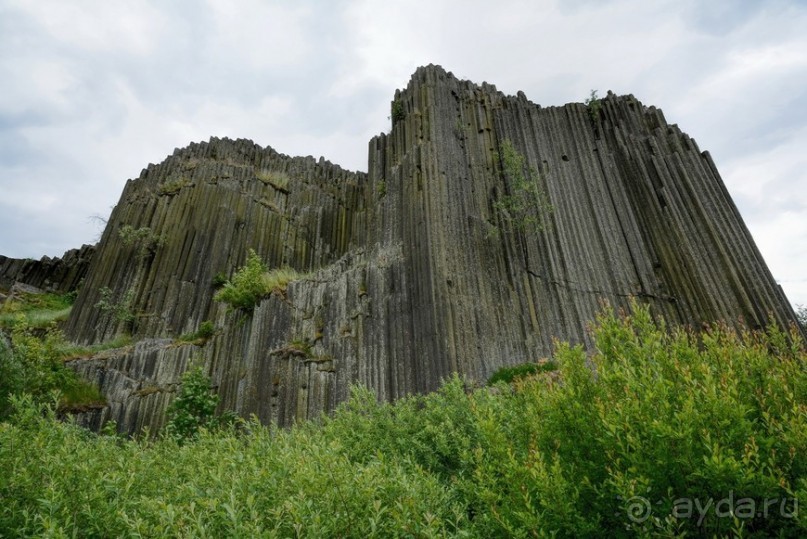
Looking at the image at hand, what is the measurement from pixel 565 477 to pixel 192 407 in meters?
14.2

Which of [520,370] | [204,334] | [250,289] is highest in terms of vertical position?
[250,289]

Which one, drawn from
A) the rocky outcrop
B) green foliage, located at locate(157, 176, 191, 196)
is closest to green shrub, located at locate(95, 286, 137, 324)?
green foliage, located at locate(157, 176, 191, 196)

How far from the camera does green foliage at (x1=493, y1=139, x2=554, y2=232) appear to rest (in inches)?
731

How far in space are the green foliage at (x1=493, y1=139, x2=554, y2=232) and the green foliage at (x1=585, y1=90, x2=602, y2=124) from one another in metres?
5.64

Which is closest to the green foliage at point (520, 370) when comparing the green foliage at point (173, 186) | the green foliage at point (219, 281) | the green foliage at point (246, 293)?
the green foliage at point (246, 293)

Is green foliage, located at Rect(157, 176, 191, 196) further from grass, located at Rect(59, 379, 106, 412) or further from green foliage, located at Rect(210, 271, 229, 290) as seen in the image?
grass, located at Rect(59, 379, 106, 412)

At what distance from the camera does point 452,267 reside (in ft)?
51.5

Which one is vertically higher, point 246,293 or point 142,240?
point 142,240

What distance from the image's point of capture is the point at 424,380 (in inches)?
533

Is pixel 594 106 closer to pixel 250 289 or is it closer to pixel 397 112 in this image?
pixel 397 112

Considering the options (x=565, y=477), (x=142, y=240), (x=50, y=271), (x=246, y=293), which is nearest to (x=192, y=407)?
(x=246, y=293)

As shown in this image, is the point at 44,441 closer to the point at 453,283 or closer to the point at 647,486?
the point at 647,486

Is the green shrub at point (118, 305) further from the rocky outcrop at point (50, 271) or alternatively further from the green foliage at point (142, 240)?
the rocky outcrop at point (50, 271)

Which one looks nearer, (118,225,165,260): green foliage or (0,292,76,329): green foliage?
(118,225,165,260): green foliage
